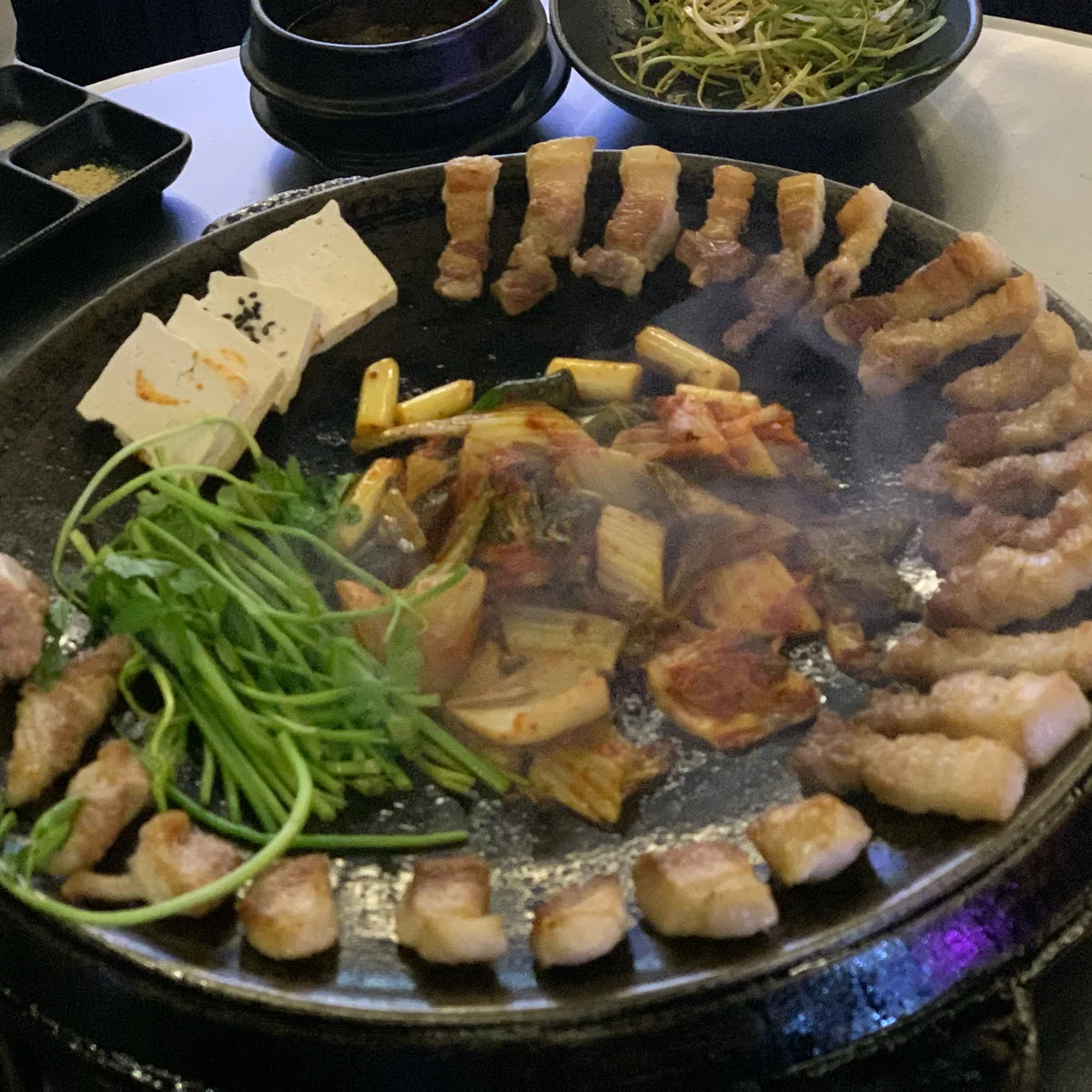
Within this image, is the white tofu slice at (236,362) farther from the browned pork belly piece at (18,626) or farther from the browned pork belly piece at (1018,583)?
the browned pork belly piece at (1018,583)

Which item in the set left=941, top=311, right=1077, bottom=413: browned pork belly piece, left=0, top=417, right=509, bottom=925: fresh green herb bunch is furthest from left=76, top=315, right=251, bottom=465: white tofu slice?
left=941, top=311, right=1077, bottom=413: browned pork belly piece

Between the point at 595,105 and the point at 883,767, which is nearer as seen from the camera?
the point at 883,767

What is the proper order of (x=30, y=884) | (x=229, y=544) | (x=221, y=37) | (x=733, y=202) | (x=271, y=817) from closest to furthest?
(x=30, y=884) → (x=271, y=817) → (x=229, y=544) → (x=733, y=202) → (x=221, y=37)

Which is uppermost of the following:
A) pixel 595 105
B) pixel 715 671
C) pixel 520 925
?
pixel 595 105

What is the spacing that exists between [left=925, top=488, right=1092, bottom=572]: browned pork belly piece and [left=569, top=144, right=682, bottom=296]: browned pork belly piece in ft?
3.05

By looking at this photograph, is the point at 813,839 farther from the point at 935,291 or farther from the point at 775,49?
the point at 775,49

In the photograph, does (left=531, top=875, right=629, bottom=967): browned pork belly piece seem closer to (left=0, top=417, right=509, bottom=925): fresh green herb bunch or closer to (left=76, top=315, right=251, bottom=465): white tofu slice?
(left=0, top=417, right=509, bottom=925): fresh green herb bunch

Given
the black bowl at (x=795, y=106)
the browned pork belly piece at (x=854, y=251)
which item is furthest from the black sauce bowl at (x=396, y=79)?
the browned pork belly piece at (x=854, y=251)

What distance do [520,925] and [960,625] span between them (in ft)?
2.82

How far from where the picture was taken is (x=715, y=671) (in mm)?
1712

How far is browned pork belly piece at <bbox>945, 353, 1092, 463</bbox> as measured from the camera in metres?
1.87

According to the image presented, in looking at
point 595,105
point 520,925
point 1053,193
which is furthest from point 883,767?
point 595,105

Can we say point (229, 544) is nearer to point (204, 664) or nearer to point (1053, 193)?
point (204, 664)

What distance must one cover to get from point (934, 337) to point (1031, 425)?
292 millimetres
